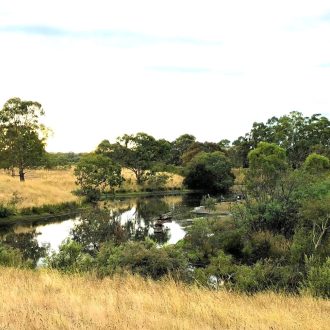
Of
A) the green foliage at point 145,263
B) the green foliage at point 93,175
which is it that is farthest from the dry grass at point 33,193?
the green foliage at point 145,263

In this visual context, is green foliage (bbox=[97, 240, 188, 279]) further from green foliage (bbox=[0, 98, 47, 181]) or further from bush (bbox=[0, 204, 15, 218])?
green foliage (bbox=[0, 98, 47, 181])

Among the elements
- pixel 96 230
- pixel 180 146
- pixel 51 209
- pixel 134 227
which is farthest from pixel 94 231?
pixel 180 146

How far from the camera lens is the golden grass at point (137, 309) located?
6086mm

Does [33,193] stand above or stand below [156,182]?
above

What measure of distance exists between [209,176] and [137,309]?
68872mm

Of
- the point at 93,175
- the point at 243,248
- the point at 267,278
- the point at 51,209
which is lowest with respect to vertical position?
the point at 51,209

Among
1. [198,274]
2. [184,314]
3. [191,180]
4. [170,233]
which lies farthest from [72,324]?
[191,180]

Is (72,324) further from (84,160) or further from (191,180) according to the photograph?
(191,180)

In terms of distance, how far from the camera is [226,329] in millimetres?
5961

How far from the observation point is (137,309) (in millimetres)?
6973

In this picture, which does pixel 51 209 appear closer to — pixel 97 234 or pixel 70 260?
pixel 97 234

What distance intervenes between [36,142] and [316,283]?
145 ft

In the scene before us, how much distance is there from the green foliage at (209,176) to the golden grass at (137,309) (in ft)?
217

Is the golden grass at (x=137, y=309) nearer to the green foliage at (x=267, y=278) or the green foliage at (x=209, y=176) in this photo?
the green foliage at (x=267, y=278)
